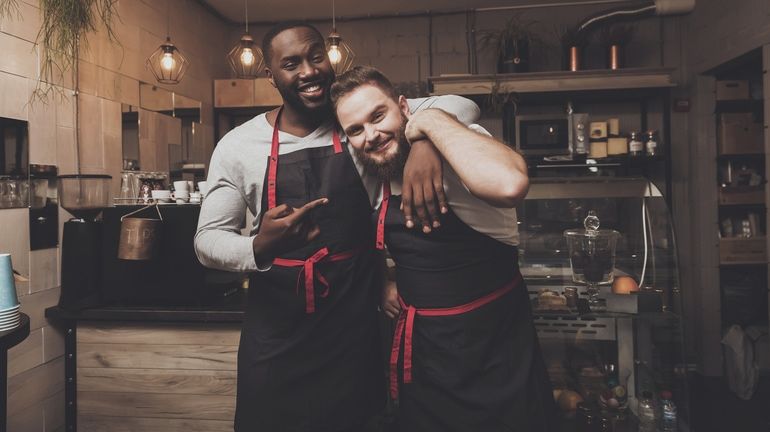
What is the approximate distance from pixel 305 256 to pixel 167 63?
2.44m

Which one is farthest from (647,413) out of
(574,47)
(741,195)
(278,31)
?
(574,47)

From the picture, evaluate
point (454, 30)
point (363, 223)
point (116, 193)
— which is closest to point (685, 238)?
point (454, 30)

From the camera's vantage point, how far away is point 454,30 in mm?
4594

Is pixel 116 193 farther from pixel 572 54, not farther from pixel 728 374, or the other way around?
pixel 728 374

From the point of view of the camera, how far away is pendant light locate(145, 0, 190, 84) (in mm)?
3271

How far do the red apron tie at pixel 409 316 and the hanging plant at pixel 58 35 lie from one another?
2271 millimetres

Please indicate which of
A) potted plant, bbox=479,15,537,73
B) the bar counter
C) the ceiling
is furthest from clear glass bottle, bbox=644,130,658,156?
the bar counter

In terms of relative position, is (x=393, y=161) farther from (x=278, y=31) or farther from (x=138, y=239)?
(x=138, y=239)

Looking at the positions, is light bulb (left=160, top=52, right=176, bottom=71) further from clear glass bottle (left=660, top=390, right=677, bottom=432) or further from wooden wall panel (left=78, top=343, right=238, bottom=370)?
clear glass bottle (left=660, top=390, right=677, bottom=432)

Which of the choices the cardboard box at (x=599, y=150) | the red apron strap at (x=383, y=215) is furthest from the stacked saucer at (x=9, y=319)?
the cardboard box at (x=599, y=150)

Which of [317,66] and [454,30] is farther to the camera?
[454,30]

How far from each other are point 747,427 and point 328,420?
3.15m

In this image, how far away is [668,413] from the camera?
205 cm

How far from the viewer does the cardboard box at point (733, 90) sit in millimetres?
4078
